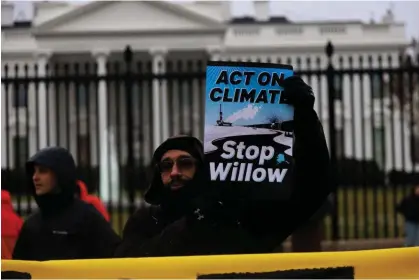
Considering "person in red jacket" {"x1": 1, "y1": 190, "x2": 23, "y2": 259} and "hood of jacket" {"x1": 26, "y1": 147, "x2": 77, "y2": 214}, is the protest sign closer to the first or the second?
"hood of jacket" {"x1": 26, "y1": 147, "x2": 77, "y2": 214}

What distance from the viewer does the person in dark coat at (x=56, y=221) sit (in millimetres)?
2734

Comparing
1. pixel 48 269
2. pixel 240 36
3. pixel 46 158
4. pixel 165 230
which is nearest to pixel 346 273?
pixel 165 230

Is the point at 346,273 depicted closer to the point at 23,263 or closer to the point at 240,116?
the point at 240,116

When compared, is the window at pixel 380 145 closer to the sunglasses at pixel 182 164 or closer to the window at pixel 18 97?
the window at pixel 18 97

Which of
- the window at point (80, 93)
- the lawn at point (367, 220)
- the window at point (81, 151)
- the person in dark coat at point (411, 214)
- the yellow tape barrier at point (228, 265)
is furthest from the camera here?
the window at point (81, 151)

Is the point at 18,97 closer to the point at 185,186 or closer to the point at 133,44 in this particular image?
the point at 185,186

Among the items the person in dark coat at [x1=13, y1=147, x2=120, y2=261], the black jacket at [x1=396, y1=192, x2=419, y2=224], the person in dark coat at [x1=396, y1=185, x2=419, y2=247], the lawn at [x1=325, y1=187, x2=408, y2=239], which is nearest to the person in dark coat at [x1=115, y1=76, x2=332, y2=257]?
the person in dark coat at [x1=13, y1=147, x2=120, y2=261]

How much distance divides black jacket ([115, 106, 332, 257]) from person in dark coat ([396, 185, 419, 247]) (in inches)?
215

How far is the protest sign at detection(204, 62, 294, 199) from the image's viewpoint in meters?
2.21

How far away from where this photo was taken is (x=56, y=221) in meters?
2.82

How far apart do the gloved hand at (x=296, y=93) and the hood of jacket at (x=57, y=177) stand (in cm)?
107

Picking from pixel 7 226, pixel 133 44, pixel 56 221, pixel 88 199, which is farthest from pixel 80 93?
pixel 56 221

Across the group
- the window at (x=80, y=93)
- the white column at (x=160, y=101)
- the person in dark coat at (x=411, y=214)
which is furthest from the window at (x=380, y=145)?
the window at (x=80, y=93)

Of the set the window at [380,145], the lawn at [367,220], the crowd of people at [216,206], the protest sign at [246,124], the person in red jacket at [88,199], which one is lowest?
the lawn at [367,220]
